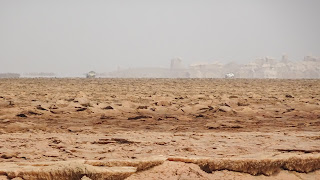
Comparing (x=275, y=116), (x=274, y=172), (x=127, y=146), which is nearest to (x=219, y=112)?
(x=275, y=116)

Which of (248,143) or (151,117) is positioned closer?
(248,143)

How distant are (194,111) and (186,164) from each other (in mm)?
6473

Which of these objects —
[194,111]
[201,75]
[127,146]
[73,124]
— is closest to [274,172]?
[127,146]

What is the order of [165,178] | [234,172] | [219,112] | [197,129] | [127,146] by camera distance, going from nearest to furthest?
[165,178] < [234,172] < [127,146] < [197,129] < [219,112]

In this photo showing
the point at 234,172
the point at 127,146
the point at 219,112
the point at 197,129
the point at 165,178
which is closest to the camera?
the point at 165,178

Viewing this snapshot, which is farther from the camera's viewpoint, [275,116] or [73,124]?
[275,116]

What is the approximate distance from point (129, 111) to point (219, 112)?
103 inches

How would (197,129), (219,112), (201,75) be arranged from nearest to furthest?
1. (197,129)
2. (219,112)
3. (201,75)

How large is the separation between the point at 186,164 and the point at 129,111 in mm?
6359

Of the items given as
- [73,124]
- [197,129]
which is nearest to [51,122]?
[73,124]

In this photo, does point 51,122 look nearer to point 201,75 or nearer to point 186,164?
point 186,164

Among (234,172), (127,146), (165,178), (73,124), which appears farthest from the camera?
(73,124)

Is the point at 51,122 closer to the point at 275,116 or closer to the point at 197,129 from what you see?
the point at 197,129

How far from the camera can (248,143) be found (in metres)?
5.62
